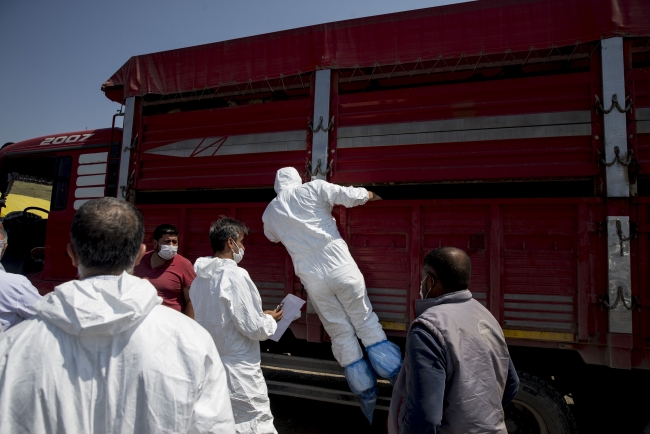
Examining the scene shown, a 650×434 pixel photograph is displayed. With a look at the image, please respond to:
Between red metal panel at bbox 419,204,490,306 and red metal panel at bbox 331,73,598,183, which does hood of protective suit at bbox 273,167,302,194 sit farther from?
red metal panel at bbox 419,204,490,306

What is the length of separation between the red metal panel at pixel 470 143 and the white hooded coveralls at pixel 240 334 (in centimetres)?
140

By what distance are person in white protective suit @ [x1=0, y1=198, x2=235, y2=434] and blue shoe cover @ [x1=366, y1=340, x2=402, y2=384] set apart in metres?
1.88

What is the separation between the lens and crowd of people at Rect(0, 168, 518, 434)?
3.17 ft

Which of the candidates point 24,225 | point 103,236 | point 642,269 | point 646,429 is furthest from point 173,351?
point 24,225

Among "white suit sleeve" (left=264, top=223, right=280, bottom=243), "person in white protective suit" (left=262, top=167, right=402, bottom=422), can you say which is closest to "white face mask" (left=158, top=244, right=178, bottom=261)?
"white suit sleeve" (left=264, top=223, right=280, bottom=243)

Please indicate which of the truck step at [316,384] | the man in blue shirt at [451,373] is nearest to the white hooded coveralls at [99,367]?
the man in blue shirt at [451,373]

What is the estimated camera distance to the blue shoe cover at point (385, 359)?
109 inches

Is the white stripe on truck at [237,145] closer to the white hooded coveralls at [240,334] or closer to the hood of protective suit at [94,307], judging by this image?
the white hooded coveralls at [240,334]

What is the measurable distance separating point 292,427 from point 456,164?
2.68 meters

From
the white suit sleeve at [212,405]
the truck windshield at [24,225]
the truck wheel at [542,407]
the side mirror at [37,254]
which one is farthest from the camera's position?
the truck windshield at [24,225]

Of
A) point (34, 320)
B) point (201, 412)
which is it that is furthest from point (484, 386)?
point (34, 320)

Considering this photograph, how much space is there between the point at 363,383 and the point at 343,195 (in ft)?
4.29

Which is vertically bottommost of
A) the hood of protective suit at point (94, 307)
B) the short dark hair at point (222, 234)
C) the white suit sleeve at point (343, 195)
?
the hood of protective suit at point (94, 307)

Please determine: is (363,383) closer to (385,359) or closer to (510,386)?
(385,359)
